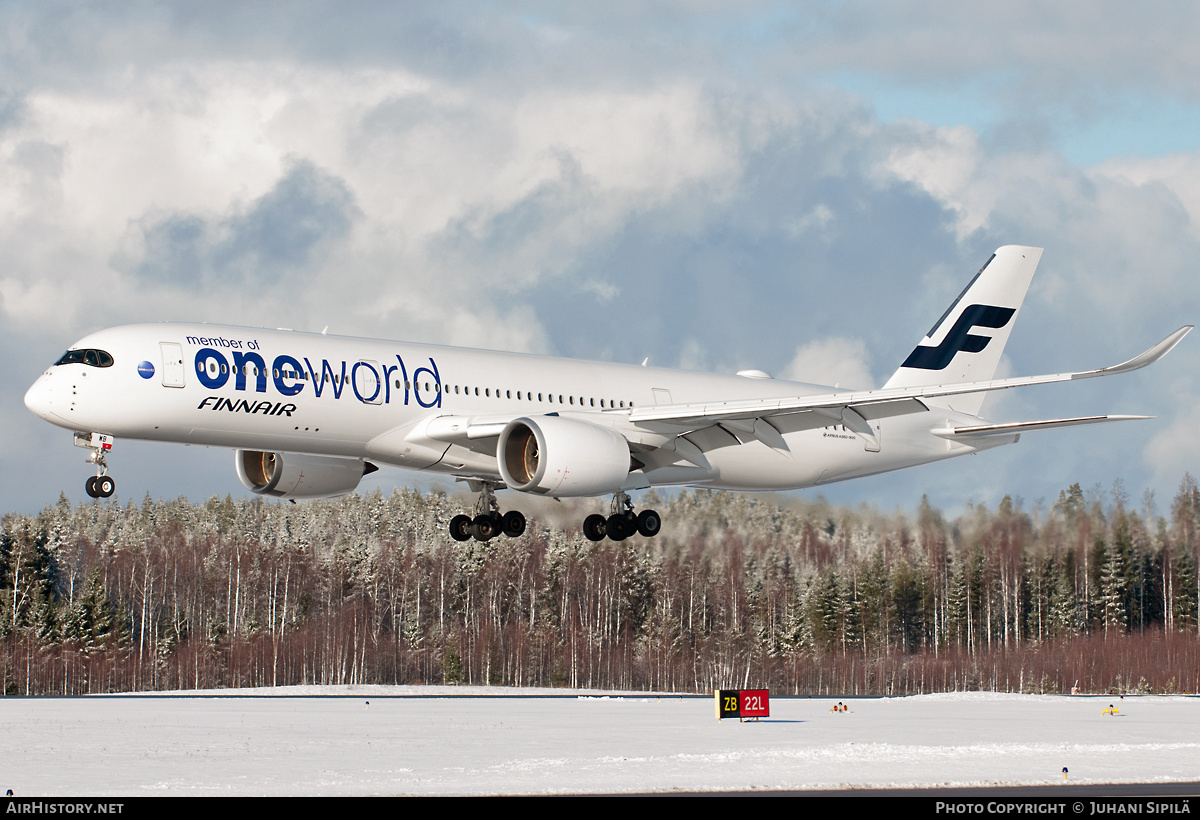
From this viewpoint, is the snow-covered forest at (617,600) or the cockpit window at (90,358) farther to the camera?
the snow-covered forest at (617,600)

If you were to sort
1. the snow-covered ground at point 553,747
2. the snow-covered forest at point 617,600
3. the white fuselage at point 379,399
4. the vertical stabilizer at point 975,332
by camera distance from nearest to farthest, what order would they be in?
1. the snow-covered ground at point 553,747
2. the white fuselage at point 379,399
3. the vertical stabilizer at point 975,332
4. the snow-covered forest at point 617,600

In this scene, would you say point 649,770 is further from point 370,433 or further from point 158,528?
point 158,528

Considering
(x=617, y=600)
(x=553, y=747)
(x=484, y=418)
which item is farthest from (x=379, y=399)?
(x=617, y=600)

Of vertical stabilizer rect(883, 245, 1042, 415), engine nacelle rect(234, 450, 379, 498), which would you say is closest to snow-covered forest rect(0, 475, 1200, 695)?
vertical stabilizer rect(883, 245, 1042, 415)

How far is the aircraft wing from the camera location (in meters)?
37.5

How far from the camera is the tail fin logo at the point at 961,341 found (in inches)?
1989

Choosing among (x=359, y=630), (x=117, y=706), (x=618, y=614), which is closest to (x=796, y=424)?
(x=117, y=706)

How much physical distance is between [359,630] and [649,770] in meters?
72.8

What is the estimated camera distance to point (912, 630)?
87.2 meters

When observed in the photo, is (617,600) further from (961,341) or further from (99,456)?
(99,456)

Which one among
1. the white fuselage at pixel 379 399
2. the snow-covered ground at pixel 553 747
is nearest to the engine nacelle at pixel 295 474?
the white fuselage at pixel 379 399

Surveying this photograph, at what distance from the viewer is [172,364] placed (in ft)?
114

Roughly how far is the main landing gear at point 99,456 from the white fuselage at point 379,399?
0.38m

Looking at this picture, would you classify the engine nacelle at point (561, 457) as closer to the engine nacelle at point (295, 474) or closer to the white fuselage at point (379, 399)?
the white fuselage at point (379, 399)
